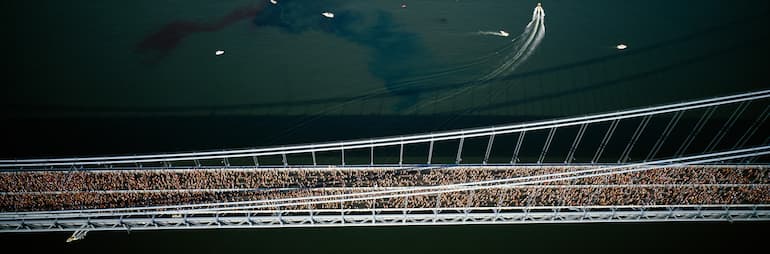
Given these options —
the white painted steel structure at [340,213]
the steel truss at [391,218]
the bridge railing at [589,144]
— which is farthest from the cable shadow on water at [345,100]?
the steel truss at [391,218]

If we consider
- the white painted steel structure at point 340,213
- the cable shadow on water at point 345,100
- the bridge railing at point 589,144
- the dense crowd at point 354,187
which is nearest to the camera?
the white painted steel structure at point 340,213

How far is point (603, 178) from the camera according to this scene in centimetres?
809

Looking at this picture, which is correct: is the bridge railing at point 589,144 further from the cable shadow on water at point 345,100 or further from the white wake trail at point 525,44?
the white wake trail at point 525,44

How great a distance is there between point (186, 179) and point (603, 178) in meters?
6.00

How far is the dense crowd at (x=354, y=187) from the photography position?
7952mm

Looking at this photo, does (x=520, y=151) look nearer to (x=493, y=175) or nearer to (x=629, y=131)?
(x=493, y=175)

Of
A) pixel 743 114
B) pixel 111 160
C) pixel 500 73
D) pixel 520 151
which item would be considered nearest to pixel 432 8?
pixel 500 73

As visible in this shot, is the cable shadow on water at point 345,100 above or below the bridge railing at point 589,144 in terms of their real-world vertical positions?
above

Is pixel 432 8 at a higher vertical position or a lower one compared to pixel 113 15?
lower

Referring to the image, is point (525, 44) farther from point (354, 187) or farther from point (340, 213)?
point (340, 213)

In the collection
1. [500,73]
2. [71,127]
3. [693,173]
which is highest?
[71,127]

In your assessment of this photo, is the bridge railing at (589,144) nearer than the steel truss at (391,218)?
No

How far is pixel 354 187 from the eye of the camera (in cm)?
805

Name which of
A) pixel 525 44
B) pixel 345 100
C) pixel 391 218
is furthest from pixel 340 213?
pixel 525 44
